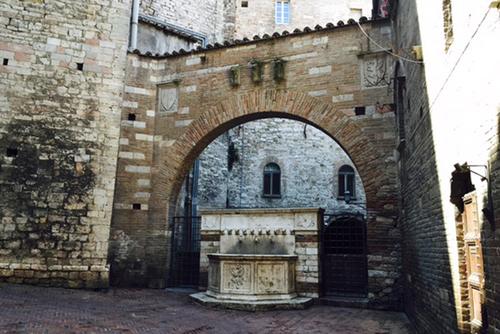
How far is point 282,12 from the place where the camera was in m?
20.9

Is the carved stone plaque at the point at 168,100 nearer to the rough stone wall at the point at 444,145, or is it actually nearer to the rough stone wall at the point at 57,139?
the rough stone wall at the point at 57,139

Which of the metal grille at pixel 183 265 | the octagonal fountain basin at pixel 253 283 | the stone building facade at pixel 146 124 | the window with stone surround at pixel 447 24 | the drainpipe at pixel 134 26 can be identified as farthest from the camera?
the drainpipe at pixel 134 26

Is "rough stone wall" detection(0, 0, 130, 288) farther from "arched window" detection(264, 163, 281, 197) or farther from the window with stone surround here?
"arched window" detection(264, 163, 281, 197)

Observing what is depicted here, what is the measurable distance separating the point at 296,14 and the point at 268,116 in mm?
12974

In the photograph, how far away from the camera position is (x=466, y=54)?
3.46 meters

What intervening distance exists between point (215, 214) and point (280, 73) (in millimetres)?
3456

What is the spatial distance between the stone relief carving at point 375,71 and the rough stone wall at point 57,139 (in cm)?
539

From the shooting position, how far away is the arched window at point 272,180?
16938 millimetres

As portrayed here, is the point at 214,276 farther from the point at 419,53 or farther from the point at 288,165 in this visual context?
the point at 288,165

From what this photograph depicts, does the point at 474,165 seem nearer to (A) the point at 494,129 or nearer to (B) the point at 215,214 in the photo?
(A) the point at 494,129

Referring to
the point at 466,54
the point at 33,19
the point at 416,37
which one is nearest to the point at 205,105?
the point at 33,19

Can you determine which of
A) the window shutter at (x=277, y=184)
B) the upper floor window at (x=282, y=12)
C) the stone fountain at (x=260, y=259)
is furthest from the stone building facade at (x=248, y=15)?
the stone fountain at (x=260, y=259)

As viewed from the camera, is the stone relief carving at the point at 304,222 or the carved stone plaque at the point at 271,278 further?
the stone relief carving at the point at 304,222

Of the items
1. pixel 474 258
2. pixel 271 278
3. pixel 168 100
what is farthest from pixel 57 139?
pixel 474 258
